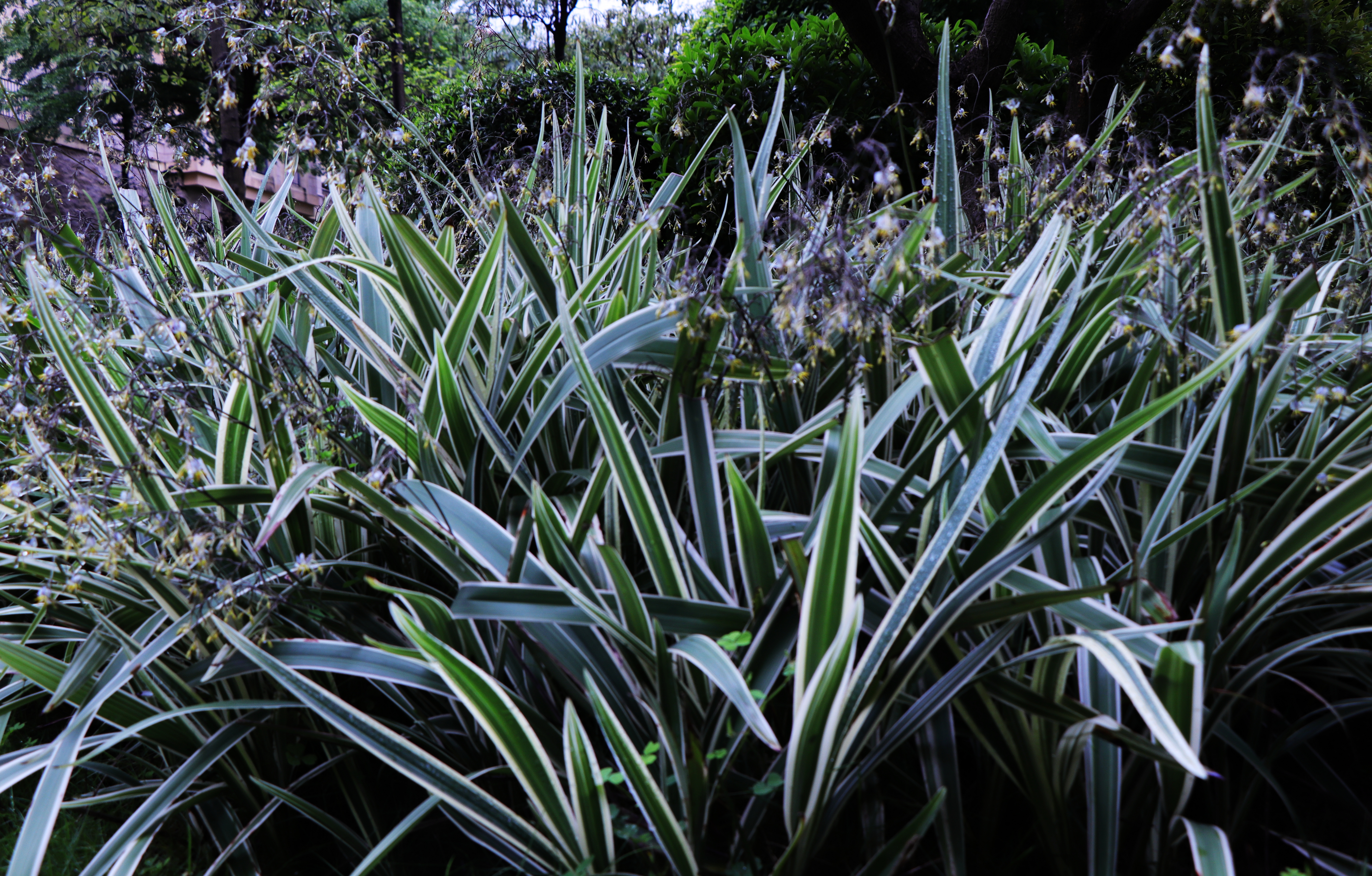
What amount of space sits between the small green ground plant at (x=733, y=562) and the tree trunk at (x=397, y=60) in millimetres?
873

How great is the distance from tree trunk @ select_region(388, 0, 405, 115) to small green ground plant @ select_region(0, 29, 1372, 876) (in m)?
0.87

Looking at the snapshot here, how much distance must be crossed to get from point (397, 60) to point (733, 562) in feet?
5.69

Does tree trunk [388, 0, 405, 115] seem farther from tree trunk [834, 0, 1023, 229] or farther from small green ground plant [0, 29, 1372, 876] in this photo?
tree trunk [834, 0, 1023, 229]

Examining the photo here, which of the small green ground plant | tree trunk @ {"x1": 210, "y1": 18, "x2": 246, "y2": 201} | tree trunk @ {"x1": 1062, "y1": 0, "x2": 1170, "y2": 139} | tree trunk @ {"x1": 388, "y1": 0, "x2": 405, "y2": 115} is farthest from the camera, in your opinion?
tree trunk @ {"x1": 210, "y1": 18, "x2": 246, "y2": 201}

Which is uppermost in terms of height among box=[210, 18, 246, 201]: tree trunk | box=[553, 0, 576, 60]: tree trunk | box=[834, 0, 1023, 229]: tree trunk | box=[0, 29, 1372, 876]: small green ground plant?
box=[553, 0, 576, 60]: tree trunk

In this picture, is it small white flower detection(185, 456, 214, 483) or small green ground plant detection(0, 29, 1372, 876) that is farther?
small white flower detection(185, 456, 214, 483)

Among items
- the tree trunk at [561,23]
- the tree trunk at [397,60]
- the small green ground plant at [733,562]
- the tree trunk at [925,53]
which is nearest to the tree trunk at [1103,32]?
the tree trunk at [925,53]

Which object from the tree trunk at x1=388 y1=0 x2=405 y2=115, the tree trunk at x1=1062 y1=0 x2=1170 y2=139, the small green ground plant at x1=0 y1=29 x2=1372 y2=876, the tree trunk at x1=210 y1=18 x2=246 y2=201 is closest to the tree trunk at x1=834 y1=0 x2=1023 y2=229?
the tree trunk at x1=1062 y1=0 x2=1170 y2=139

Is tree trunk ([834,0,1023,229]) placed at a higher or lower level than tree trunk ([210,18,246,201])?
higher

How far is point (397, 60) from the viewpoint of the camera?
7.22ft

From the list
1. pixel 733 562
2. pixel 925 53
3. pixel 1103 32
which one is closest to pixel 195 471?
pixel 733 562

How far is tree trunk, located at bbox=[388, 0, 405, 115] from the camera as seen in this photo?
247 cm

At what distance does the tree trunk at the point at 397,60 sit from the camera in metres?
2.47

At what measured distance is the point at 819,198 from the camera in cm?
271
